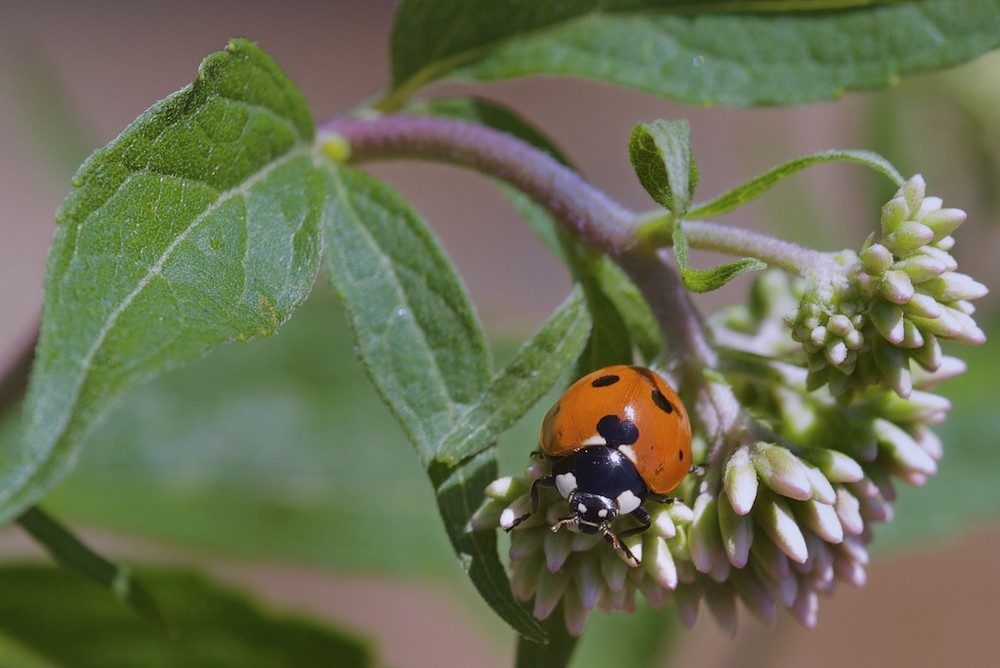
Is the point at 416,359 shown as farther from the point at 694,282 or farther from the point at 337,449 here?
the point at 337,449

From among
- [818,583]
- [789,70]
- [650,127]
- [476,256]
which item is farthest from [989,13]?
[476,256]

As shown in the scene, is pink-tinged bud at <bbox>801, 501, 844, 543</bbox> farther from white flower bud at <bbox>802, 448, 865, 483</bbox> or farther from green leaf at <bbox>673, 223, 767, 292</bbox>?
green leaf at <bbox>673, 223, 767, 292</bbox>

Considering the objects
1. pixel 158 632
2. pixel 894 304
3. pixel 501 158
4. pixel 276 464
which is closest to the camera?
pixel 894 304

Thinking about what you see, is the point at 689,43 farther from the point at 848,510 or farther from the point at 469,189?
the point at 469,189

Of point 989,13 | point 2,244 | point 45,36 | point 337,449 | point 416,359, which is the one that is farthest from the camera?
point 45,36

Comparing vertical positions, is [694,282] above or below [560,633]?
above

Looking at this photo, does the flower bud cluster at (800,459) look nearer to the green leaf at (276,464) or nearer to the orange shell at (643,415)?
the orange shell at (643,415)

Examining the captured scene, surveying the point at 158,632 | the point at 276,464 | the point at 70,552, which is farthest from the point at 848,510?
the point at 276,464

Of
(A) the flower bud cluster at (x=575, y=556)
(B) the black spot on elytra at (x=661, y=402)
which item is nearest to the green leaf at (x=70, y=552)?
(A) the flower bud cluster at (x=575, y=556)
